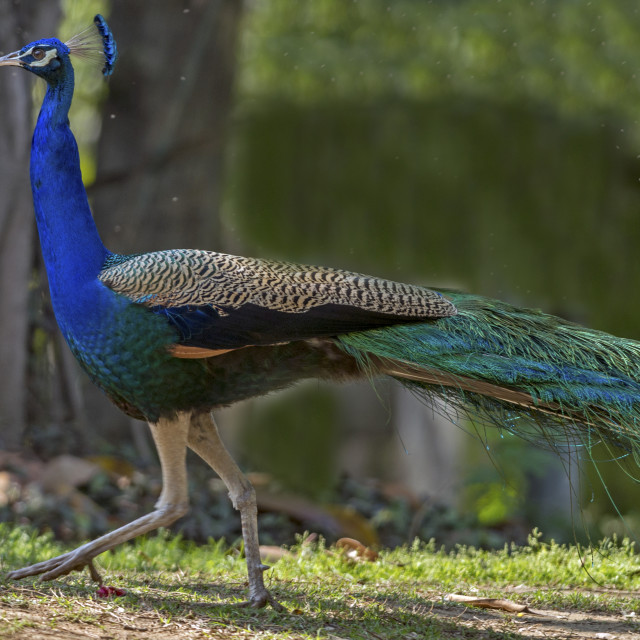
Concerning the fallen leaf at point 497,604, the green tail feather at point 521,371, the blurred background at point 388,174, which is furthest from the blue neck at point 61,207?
the blurred background at point 388,174

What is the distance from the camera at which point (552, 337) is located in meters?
3.87

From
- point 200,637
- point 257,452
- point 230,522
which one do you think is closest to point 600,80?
point 257,452

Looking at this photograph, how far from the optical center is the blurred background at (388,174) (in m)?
7.70

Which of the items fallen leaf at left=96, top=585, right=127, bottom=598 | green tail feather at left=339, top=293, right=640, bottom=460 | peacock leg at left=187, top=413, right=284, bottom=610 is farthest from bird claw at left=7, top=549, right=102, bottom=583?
green tail feather at left=339, top=293, right=640, bottom=460

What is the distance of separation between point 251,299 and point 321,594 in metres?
1.33

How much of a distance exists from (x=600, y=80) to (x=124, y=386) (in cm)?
774

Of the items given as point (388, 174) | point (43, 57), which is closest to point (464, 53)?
point (388, 174)

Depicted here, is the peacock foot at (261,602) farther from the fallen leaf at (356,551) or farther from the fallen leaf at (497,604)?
the fallen leaf at (356,551)

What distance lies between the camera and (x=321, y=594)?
400cm

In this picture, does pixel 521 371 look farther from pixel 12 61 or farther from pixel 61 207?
pixel 12 61

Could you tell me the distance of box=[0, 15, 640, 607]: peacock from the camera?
3.67 metres

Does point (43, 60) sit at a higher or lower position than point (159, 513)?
higher

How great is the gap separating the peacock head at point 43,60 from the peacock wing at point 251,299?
996 millimetres

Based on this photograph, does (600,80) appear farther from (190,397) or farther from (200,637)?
(200,637)
